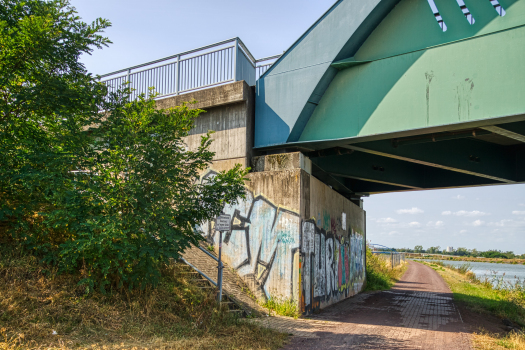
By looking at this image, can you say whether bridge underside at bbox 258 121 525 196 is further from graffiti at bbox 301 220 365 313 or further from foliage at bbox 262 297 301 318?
foliage at bbox 262 297 301 318

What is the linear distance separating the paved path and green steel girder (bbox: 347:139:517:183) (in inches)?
197

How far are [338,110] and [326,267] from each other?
17.5 feet

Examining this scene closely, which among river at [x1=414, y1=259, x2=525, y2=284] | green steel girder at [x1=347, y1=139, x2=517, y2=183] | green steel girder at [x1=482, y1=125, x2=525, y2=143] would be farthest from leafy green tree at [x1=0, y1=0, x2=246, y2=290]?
river at [x1=414, y1=259, x2=525, y2=284]

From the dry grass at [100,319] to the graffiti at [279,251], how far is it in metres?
2.77

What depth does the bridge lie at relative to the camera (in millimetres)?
9781

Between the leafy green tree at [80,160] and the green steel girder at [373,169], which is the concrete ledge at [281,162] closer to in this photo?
the green steel girder at [373,169]

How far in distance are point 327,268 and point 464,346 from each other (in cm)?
571

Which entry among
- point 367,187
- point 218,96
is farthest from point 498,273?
point 218,96

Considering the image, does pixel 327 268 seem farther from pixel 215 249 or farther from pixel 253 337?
pixel 253 337

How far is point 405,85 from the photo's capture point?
10625mm

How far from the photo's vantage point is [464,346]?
329 inches

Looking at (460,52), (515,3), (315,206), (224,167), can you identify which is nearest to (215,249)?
(224,167)

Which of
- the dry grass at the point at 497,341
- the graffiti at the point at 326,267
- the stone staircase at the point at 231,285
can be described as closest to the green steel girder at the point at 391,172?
the graffiti at the point at 326,267

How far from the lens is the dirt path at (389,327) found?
8.18 metres
